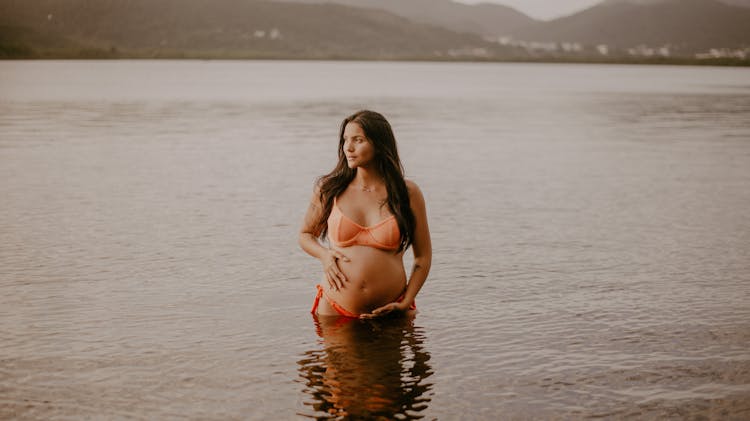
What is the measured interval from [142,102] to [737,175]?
116 feet

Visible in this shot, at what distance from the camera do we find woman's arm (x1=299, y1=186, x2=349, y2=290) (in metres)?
7.21

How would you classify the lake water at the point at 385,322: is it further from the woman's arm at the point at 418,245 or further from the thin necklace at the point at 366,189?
the thin necklace at the point at 366,189

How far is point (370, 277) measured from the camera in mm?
7223

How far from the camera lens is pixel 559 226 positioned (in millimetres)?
13188

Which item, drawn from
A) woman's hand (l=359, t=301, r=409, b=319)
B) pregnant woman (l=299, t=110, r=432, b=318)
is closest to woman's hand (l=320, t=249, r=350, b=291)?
pregnant woman (l=299, t=110, r=432, b=318)

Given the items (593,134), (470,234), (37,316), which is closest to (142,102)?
(593,134)

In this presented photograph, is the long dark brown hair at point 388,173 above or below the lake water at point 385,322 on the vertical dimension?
above

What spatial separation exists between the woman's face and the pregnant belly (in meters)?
0.68

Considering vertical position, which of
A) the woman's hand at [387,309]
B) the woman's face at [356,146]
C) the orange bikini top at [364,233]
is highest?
the woman's face at [356,146]

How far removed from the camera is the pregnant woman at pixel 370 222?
7199mm

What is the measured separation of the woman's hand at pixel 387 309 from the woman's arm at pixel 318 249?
0.32 meters

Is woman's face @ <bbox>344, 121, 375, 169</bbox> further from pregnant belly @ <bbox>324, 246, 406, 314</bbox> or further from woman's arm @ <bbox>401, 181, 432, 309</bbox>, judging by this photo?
pregnant belly @ <bbox>324, 246, 406, 314</bbox>

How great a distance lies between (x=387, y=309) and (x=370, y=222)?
694 millimetres

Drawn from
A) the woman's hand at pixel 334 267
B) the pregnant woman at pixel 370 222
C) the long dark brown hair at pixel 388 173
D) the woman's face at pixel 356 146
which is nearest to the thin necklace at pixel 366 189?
the pregnant woman at pixel 370 222
